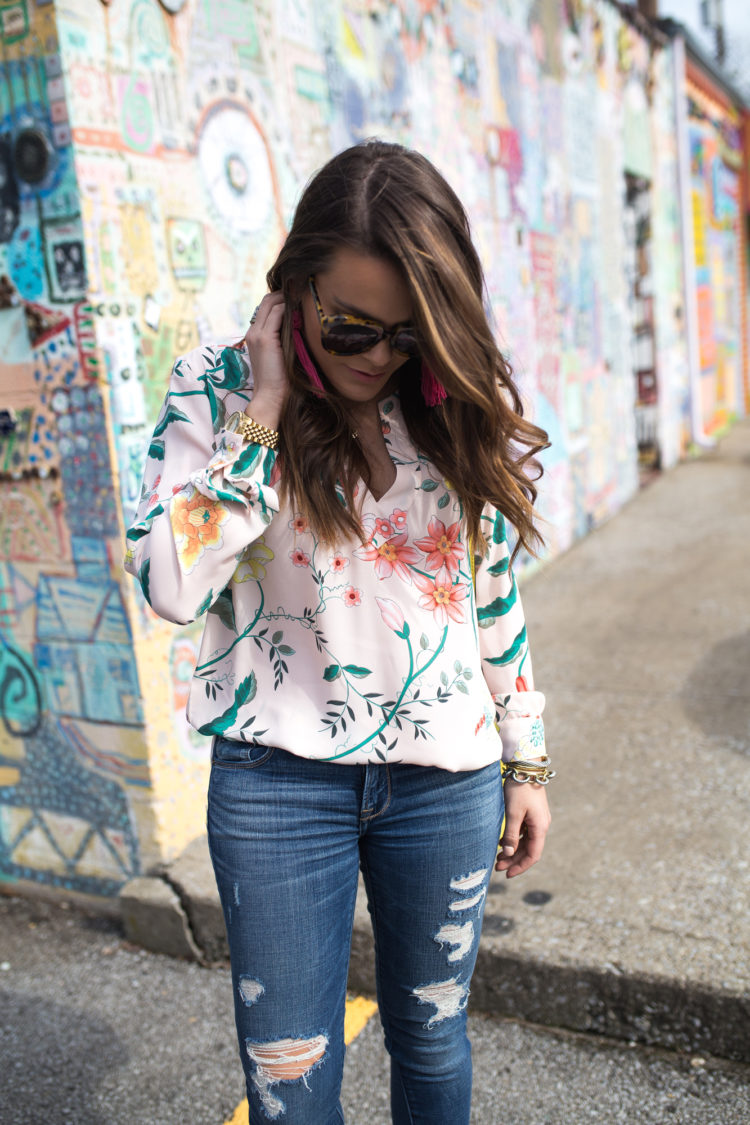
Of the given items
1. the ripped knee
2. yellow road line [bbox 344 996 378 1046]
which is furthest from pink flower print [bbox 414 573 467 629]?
yellow road line [bbox 344 996 378 1046]

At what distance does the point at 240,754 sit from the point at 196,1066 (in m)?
1.41

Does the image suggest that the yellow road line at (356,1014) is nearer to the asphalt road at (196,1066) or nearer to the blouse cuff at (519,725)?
the asphalt road at (196,1066)

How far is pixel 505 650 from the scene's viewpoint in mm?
1699

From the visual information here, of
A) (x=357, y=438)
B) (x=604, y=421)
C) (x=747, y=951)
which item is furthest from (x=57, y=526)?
(x=604, y=421)

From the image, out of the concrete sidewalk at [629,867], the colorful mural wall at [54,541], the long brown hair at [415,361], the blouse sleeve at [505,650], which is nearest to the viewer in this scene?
the long brown hair at [415,361]

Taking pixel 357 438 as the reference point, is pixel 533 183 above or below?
above

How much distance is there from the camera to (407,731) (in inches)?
59.7

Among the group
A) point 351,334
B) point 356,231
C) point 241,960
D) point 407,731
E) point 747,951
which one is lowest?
point 747,951

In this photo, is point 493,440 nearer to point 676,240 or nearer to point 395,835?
point 395,835

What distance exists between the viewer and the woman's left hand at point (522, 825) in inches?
67.2

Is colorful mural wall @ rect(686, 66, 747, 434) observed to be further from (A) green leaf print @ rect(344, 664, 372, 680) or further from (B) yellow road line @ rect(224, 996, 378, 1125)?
(A) green leaf print @ rect(344, 664, 372, 680)

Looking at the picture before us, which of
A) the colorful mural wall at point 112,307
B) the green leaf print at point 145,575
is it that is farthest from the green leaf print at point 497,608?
the colorful mural wall at point 112,307

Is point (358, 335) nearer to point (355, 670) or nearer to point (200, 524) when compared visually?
point (200, 524)

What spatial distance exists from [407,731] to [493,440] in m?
0.46
